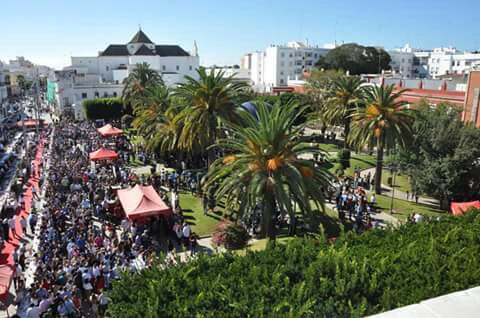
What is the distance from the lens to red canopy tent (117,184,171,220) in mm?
20109

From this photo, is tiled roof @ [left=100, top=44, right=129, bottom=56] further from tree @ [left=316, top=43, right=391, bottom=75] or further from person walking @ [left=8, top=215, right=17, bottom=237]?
person walking @ [left=8, top=215, right=17, bottom=237]

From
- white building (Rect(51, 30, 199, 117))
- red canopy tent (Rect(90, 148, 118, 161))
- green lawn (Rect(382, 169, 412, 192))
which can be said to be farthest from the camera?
white building (Rect(51, 30, 199, 117))

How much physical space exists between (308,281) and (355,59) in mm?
105594

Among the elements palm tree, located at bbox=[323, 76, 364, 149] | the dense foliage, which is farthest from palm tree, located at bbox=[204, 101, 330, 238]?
palm tree, located at bbox=[323, 76, 364, 149]

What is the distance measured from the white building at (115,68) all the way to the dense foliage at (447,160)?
65350mm

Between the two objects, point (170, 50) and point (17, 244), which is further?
point (170, 50)

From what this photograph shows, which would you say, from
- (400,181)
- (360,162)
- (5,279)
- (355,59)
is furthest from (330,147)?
(355,59)

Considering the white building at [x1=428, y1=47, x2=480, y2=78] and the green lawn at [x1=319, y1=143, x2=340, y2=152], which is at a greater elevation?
the white building at [x1=428, y1=47, x2=480, y2=78]

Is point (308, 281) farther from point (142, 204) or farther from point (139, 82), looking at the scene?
point (139, 82)

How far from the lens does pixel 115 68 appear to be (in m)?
104

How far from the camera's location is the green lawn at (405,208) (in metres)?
26.3

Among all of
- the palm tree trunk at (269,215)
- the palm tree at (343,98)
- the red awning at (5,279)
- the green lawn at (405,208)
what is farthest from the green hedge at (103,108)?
the palm tree trunk at (269,215)

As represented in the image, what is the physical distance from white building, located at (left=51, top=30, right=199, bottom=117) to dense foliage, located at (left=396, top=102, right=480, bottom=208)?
65350 millimetres

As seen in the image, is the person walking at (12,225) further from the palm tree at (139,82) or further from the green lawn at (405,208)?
the palm tree at (139,82)
